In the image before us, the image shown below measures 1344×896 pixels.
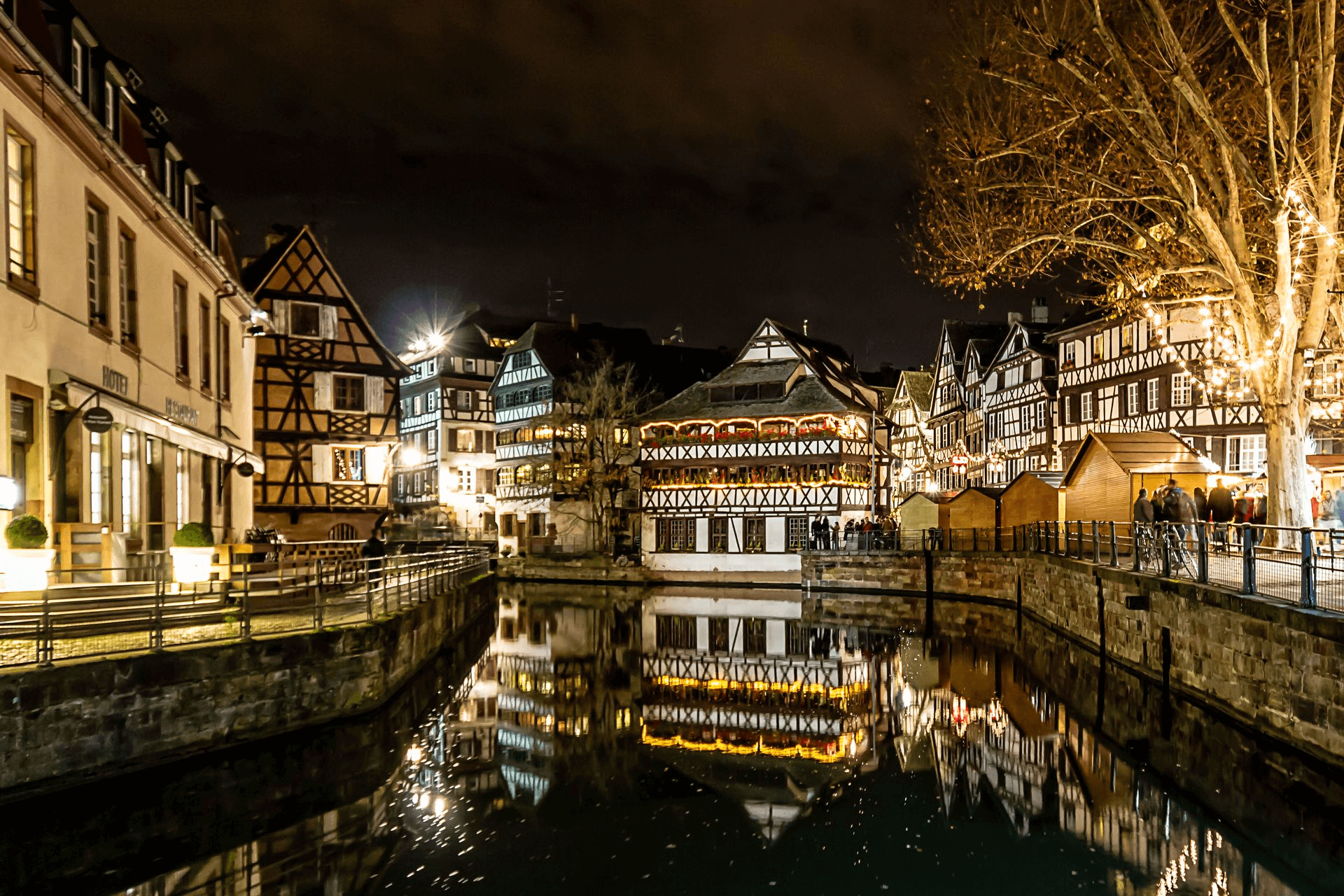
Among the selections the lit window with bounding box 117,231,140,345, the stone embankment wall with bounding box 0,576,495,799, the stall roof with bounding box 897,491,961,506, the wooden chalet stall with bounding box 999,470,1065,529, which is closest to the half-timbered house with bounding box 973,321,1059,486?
the stall roof with bounding box 897,491,961,506

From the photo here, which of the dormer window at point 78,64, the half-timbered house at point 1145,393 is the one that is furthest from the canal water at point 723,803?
the half-timbered house at point 1145,393

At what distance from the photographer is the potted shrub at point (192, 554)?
1502 cm

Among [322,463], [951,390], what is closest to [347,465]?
[322,463]

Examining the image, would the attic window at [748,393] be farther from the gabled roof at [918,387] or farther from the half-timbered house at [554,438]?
the gabled roof at [918,387]

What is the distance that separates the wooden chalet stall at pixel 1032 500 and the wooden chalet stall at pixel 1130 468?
3239 mm

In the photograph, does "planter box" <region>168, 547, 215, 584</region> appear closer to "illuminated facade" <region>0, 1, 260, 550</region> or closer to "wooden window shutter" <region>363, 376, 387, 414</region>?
"illuminated facade" <region>0, 1, 260, 550</region>

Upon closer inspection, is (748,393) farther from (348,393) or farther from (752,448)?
(348,393)

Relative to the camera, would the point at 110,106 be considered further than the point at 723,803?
Yes

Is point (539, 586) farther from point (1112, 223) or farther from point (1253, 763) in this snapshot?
point (1253, 763)

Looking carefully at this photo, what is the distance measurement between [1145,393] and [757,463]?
16.0 metres

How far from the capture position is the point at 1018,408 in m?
57.5

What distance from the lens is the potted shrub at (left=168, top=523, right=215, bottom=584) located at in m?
15.0

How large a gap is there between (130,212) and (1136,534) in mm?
17685

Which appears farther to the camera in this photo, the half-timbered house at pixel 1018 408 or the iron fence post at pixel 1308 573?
the half-timbered house at pixel 1018 408
